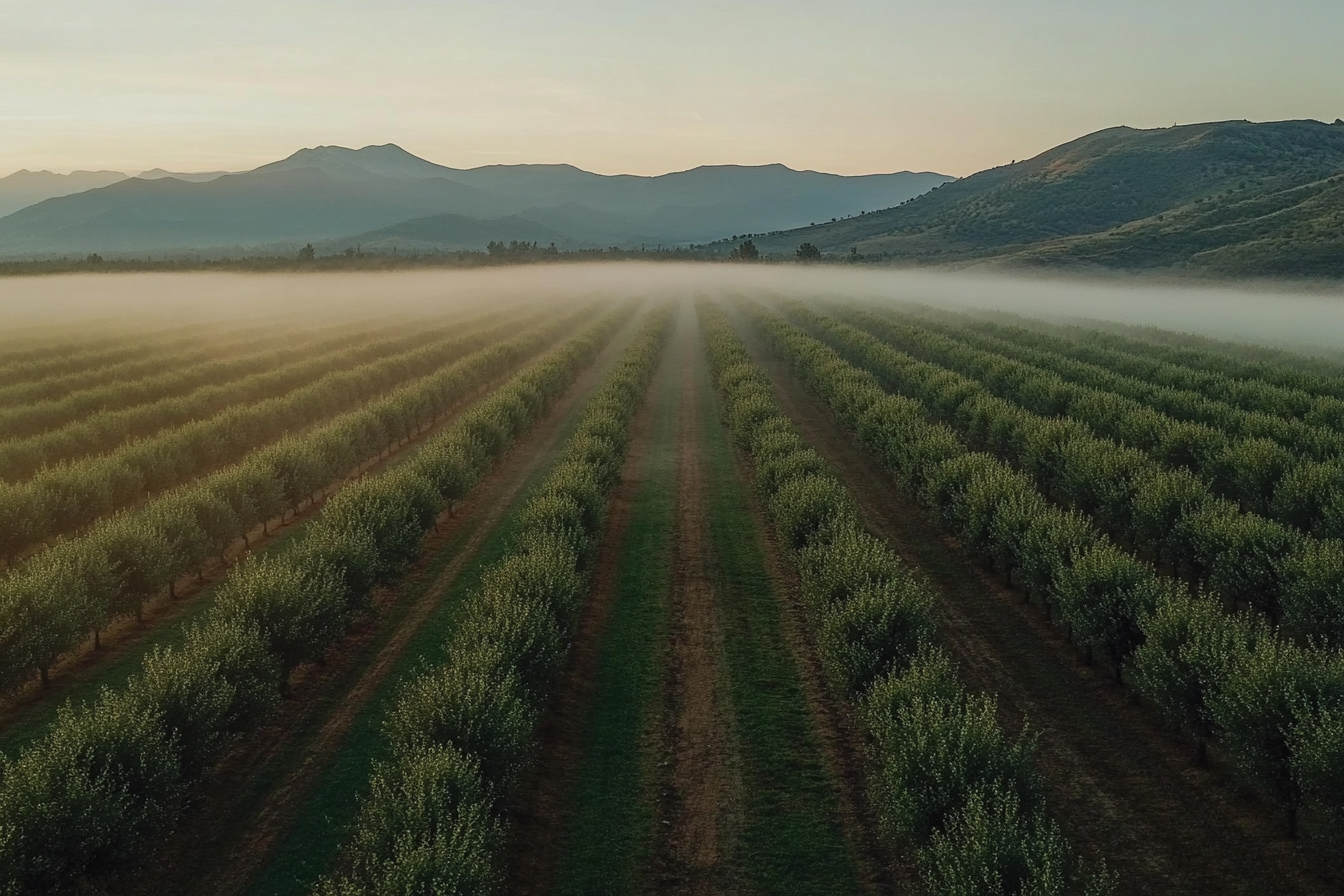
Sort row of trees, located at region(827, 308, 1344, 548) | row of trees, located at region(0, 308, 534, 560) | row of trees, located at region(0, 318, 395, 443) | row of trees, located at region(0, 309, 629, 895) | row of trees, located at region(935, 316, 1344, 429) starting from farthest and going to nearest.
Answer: row of trees, located at region(0, 318, 395, 443)
row of trees, located at region(935, 316, 1344, 429)
row of trees, located at region(0, 308, 534, 560)
row of trees, located at region(827, 308, 1344, 548)
row of trees, located at region(0, 309, 629, 895)

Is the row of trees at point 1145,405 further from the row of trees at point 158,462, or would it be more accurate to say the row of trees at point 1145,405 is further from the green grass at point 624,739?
the row of trees at point 158,462

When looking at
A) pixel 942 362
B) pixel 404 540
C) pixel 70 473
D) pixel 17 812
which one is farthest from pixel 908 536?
pixel 942 362

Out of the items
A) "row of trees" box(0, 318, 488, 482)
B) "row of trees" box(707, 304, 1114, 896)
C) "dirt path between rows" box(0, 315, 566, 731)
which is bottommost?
"dirt path between rows" box(0, 315, 566, 731)

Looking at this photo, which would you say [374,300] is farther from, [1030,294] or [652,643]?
[652,643]

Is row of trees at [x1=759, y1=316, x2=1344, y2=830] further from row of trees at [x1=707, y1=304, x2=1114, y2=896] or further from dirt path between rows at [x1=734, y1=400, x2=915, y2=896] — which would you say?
dirt path between rows at [x1=734, y1=400, x2=915, y2=896]

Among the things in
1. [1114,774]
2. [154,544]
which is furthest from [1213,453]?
[154,544]

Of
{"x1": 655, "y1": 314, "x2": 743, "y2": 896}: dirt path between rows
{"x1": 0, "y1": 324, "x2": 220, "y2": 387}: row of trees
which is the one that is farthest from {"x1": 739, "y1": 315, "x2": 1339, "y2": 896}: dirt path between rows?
{"x1": 0, "y1": 324, "x2": 220, "y2": 387}: row of trees

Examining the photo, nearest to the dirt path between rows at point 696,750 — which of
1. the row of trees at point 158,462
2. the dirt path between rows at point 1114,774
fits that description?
the dirt path between rows at point 1114,774
